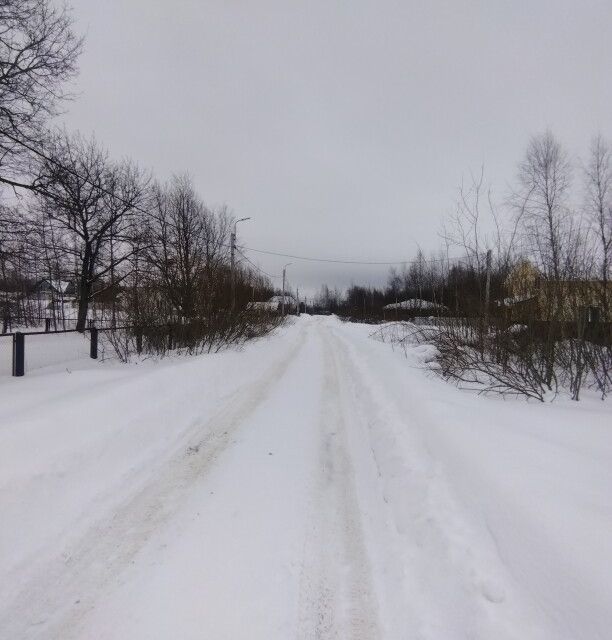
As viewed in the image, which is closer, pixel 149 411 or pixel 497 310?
pixel 149 411

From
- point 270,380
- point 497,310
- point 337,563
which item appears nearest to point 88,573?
point 337,563

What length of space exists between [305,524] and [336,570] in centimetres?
58

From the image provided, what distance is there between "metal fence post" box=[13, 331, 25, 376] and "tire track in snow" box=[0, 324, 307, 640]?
6973mm

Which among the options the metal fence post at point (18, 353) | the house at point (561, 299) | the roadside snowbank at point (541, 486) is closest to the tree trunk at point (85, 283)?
the metal fence post at point (18, 353)

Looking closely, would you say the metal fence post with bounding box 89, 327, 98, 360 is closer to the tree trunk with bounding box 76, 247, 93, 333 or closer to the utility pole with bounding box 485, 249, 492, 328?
the utility pole with bounding box 485, 249, 492, 328

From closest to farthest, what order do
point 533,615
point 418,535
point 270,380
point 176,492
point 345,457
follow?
1. point 533,615
2. point 418,535
3. point 176,492
4. point 345,457
5. point 270,380

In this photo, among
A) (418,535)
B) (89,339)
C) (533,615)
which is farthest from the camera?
(89,339)

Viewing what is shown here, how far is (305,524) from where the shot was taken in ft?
10.4

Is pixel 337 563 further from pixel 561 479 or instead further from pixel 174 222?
pixel 174 222

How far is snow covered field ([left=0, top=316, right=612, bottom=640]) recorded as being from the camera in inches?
84.0

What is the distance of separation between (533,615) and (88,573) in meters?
2.80

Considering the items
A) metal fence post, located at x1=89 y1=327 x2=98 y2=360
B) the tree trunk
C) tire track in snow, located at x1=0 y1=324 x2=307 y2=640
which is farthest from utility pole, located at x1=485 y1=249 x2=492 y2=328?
the tree trunk

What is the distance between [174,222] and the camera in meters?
20.9

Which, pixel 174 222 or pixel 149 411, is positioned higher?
pixel 174 222
